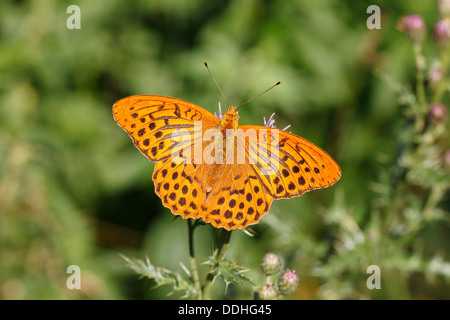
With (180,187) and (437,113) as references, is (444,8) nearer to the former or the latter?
(437,113)

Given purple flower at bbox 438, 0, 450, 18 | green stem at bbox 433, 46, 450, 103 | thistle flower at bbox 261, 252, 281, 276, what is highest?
purple flower at bbox 438, 0, 450, 18

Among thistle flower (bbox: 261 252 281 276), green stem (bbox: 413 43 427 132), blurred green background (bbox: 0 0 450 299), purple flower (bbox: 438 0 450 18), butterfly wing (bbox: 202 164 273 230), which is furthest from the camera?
blurred green background (bbox: 0 0 450 299)

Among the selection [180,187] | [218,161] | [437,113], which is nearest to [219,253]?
[180,187]

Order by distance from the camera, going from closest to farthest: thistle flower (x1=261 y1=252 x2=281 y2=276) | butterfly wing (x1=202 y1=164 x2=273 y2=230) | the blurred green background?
butterfly wing (x1=202 y1=164 x2=273 y2=230), thistle flower (x1=261 y1=252 x2=281 y2=276), the blurred green background

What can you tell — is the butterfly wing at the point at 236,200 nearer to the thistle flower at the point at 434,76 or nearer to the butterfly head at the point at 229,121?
the butterfly head at the point at 229,121

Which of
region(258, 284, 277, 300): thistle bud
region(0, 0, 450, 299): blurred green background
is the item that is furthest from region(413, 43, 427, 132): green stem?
region(258, 284, 277, 300): thistle bud

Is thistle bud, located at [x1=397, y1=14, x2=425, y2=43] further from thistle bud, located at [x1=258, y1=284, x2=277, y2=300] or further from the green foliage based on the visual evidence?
the green foliage

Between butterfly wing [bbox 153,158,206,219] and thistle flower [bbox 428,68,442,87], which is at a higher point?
thistle flower [bbox 428,68,442,87]

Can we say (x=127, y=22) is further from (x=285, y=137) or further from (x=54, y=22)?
(x=285, y=137)
